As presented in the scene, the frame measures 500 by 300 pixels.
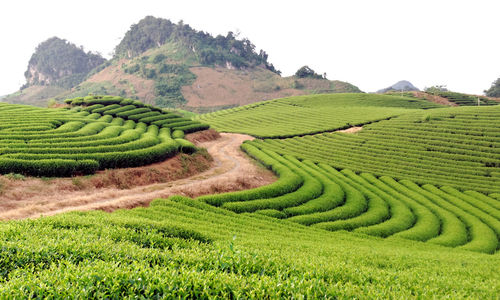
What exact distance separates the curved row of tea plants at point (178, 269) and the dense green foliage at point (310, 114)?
41.4 m

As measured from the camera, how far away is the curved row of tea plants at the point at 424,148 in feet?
113

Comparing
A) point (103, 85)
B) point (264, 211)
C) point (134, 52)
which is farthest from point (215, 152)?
point (134, 52)

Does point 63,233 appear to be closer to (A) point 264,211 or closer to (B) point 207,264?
(B) point 207,264

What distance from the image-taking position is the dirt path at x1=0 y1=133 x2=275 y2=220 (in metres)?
18.1

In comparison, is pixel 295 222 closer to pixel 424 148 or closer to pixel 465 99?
pixel 424 148

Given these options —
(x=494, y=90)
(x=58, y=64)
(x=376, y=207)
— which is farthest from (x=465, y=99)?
A: (x=58, y=64)

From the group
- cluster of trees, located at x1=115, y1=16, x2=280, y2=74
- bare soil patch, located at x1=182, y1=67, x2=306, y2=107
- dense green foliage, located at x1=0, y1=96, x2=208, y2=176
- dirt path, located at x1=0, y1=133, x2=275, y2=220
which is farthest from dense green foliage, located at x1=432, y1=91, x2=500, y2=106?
cluster of trees, located at x1=115, y1=16, x2=280, y2=74

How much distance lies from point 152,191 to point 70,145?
357 inches

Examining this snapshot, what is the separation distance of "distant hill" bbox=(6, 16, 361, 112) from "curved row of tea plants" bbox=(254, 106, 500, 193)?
90195 mm

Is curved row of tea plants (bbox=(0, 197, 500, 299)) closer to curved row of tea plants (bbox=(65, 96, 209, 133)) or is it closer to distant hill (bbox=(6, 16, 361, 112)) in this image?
curved row of tea plants (bbox=(65, 96, 209, 133))

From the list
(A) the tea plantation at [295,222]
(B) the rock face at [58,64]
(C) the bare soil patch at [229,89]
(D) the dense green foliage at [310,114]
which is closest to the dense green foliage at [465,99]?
(D) the dense green foliage at [310,114]

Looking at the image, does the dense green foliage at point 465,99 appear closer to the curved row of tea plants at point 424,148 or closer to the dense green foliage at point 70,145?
the curved row of tea plants at point 424,148

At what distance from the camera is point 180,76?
150 metres

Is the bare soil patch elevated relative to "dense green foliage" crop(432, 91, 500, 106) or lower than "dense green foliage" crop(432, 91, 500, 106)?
elevated
